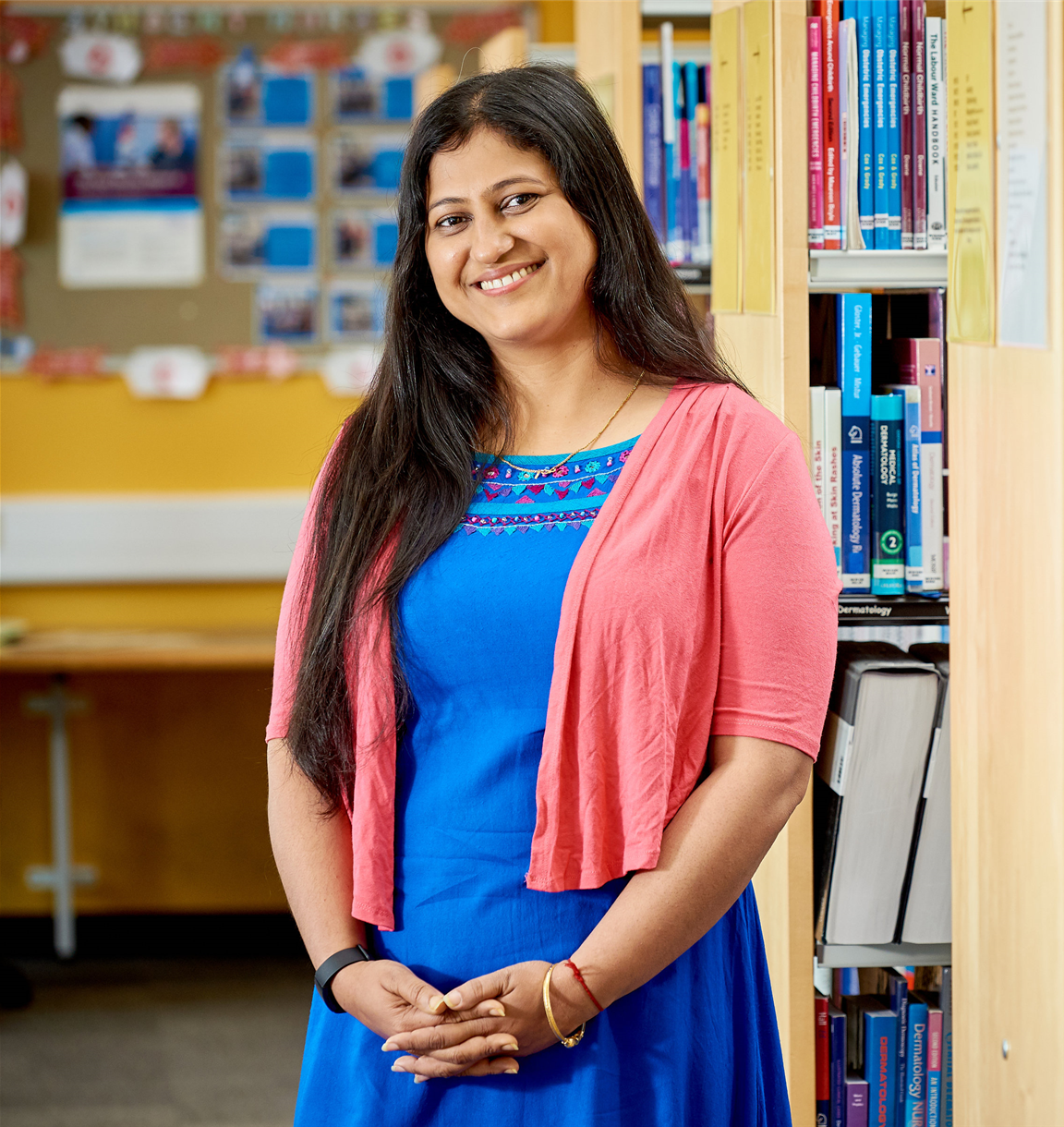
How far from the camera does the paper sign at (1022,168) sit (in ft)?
4.35

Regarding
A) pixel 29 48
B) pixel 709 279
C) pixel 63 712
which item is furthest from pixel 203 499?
pixel 709 279

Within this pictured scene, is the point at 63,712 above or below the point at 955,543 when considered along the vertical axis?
below

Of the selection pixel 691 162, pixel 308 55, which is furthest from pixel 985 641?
pixel 308 55

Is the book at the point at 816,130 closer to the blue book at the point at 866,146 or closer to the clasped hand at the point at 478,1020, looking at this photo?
the blue book at the point at 866,146

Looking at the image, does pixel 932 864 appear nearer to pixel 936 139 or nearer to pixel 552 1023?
pixel 552 1023

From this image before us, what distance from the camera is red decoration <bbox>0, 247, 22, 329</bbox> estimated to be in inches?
151

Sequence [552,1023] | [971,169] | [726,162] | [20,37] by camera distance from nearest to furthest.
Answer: [552,1023] < [971,169] < [726,162] < [20,37]

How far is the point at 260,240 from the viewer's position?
393cm

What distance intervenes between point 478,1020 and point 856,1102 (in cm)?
93

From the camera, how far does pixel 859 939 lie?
1.87 meters

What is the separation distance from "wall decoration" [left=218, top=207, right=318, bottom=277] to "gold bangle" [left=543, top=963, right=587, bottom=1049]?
10.0 ft

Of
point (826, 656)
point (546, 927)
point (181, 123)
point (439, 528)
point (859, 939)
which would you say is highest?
point (181, 123)

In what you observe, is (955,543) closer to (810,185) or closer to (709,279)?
(810,185)

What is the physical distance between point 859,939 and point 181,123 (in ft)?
9.86
